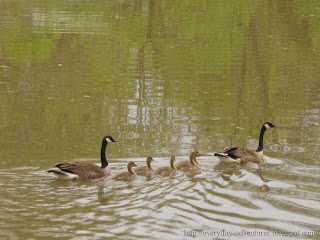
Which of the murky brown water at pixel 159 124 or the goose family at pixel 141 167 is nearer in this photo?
the murky brown water at pixel 159 124

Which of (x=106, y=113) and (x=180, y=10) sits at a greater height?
(x=180, y=10)

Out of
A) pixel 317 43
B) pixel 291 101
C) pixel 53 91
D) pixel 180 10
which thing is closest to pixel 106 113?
pixel 53 91

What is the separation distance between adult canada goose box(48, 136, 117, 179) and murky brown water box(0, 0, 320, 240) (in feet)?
0.50

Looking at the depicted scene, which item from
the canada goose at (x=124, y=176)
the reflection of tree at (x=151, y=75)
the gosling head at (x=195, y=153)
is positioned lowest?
the canada goose at (x=124, y=176)

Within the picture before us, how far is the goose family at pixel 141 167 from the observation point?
10.9m

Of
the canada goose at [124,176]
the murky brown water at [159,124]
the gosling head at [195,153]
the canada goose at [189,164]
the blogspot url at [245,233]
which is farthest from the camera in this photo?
the gosling head at [195,153]

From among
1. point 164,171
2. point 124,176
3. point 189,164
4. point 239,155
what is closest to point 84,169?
point 124,176

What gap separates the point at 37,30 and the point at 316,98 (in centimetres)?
1693

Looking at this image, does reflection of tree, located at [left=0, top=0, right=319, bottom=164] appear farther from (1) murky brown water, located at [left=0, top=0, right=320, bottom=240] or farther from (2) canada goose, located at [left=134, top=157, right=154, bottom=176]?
(2) canada goose, located at [left=134, top=157, right=154, bottom=176]

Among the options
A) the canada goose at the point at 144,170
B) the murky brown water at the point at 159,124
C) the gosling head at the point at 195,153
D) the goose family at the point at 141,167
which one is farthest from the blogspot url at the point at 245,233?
the gosling head at the point at 195,153

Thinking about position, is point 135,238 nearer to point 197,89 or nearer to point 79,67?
point 197,89

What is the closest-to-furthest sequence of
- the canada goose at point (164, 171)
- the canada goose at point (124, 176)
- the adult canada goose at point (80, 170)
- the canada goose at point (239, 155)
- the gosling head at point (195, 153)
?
1. the adult canada goose at point (80, 170)
2. the canada goose at point (124, 176)
3. the canada goose at point (164, 171)
4. the gosling head at point (195, 153)
5. the canada goose at point (239, 155)

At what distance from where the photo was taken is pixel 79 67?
2125 centimetres

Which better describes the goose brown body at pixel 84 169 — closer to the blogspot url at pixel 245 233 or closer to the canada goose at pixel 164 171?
the canada goose at pixel 164 171
